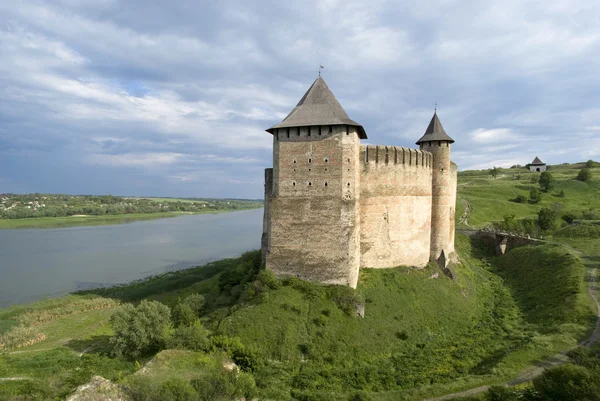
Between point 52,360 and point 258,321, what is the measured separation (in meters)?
7.66

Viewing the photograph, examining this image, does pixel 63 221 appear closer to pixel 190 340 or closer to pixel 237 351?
pixel 190 340

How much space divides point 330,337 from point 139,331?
697cm

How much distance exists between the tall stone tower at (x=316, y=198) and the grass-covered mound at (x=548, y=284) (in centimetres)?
875

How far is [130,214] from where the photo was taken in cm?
9819

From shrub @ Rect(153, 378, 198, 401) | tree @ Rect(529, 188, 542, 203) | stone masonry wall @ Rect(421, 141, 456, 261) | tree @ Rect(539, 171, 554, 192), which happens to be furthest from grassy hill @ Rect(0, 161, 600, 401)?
tree @ Rect(539, 171, 554, 192)

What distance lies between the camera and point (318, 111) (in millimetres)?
16000

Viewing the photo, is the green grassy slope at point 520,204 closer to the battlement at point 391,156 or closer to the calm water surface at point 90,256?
the battlement at point 391,156

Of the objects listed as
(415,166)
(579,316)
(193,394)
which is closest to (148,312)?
(193,394)

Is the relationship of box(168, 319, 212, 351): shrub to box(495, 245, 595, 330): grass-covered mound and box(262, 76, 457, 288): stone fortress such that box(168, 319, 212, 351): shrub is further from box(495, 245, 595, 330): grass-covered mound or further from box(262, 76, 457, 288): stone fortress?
box(495, 245, 595, 330): grass-covered mound

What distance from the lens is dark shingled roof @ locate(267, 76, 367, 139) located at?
1547 centimetres

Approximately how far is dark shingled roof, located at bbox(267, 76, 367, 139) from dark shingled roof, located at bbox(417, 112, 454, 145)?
5423 mm

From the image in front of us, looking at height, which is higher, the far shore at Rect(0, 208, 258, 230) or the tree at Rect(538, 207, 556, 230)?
the tree at Rect(538, 207, 556, 230)

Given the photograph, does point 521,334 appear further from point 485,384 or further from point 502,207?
point 502,207

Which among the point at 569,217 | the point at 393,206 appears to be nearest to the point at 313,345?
the point at 393,206
